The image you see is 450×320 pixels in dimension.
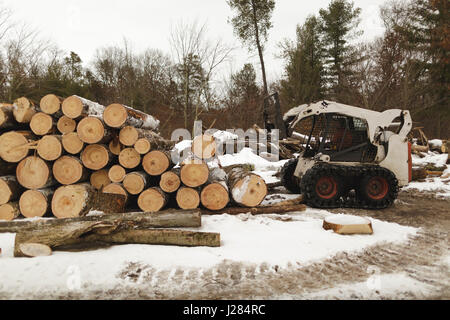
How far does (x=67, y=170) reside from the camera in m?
4.68

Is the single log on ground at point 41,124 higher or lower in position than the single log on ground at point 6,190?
higher

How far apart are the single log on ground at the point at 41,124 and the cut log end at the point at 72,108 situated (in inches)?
14.4

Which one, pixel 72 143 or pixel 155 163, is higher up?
pixel 72 143

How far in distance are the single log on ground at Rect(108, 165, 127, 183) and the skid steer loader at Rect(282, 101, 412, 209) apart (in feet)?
11.8

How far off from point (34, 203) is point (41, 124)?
140cm

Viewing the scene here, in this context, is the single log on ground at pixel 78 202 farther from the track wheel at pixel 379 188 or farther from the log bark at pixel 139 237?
the track wheel at pixel 379 188

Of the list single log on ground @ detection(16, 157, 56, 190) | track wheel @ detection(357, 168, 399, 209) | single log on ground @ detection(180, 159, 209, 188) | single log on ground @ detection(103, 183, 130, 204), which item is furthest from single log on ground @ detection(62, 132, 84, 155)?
track wheel @ detection(357, 168, 399, 209)

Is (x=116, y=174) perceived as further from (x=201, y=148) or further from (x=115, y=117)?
(x=201, y=148)

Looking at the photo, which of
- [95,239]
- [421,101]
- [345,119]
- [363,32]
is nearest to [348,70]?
[363,32]

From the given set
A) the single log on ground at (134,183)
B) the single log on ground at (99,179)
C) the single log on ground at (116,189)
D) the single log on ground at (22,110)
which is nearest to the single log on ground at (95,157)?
the single log on ground at (99,179)

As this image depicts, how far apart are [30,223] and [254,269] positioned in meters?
3.24

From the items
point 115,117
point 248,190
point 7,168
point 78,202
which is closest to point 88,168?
point 78,202

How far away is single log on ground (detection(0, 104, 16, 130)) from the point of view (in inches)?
181

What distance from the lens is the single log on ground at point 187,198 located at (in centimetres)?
467
